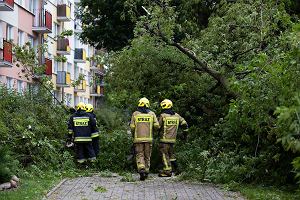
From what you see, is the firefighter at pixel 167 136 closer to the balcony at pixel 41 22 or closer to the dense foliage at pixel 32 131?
the dense foliage at pixel 32 131

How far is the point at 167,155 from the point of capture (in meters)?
13.5

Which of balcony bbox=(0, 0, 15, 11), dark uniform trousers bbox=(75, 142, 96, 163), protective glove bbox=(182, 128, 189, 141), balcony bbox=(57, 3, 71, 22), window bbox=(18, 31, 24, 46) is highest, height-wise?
balcony bbox=(57, 3, 71, 22)

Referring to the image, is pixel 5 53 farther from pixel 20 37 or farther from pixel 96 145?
pixel 96 145

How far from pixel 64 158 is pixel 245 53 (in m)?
5.49

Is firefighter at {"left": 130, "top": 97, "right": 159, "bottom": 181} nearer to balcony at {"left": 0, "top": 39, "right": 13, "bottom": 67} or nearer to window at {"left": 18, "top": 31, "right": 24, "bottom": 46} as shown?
balcony at {"left": 0, "top": 39, "right": 13, "bottom": 67}

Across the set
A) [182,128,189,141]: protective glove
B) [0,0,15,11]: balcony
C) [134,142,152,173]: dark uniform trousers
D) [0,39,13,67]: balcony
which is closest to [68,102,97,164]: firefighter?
[134,142,152,173]: dark uniform trousers

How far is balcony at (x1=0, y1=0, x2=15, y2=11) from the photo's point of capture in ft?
101

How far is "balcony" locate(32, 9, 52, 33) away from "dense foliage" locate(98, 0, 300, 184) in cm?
2317

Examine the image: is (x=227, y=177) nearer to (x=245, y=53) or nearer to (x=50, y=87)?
(x=245, y=53)

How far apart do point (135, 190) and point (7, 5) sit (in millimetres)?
22906

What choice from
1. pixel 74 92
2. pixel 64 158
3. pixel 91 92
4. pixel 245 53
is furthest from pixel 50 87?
pixel 91 92

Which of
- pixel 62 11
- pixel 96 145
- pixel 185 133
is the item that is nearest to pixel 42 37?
pixel 62 11

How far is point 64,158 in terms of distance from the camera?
1433cm

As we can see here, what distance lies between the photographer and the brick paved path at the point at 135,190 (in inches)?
396
